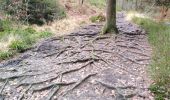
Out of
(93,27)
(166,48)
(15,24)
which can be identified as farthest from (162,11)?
(166,48)

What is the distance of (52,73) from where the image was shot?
8.91m

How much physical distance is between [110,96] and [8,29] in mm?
9468

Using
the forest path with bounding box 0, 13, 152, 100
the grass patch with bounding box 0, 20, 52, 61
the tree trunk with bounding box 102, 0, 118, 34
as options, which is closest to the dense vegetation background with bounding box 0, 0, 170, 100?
the grass patch with bounding box 0, 20, 52, 61

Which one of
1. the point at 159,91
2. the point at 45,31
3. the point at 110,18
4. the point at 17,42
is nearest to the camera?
the point at 159,91

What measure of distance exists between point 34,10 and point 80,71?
11.0 metres

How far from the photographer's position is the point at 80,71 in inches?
355

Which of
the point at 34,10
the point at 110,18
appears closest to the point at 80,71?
the point at 110,18

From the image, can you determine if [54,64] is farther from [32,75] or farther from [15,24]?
[15,24]

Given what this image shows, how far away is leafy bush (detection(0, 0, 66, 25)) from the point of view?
58.4 feet

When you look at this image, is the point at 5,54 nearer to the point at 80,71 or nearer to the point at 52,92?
the point at 80,71

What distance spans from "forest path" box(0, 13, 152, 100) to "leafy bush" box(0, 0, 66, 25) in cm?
543

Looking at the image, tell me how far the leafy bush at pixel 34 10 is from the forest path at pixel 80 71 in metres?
5.43

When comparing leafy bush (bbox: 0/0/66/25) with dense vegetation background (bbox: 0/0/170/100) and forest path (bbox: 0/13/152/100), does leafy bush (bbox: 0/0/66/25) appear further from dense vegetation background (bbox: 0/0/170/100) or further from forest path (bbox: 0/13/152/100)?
forest path (bbox: 0/13/152/100)

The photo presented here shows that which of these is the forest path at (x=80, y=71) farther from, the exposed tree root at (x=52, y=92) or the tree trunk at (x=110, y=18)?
the tree trunk at (x=110, y=18)
